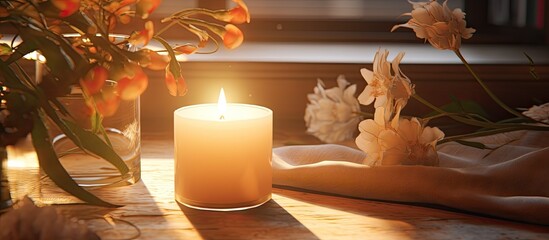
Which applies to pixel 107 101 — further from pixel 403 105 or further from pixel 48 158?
pixel 403 105

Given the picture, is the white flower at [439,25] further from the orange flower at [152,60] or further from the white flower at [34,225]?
the white flower at [34,225]

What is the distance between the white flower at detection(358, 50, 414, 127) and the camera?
913 mm

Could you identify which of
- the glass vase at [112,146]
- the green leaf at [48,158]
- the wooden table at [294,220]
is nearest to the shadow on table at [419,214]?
the wooden table at [294,220]

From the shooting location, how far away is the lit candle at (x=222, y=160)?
85cm

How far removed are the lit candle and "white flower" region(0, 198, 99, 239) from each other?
0.70 ft

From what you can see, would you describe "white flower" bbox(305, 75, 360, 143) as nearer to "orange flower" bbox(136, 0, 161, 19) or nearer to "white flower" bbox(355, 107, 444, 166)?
"white flower" bbox(355, 107, 444, 166)

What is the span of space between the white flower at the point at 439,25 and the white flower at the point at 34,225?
1.50 feet

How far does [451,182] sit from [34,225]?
1.47ft

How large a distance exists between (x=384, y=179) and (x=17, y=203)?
0.39 meters

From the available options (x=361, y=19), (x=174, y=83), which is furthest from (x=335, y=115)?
(x=361, y=19)

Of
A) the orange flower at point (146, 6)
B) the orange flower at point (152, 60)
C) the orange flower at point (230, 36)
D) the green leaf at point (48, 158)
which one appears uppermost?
the orange flower at point (146, 6)

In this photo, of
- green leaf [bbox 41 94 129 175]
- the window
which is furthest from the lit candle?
the window

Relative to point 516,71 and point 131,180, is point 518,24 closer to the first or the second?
point 516,71

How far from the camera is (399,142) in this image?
36.7 inches
